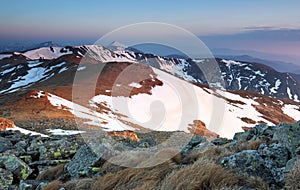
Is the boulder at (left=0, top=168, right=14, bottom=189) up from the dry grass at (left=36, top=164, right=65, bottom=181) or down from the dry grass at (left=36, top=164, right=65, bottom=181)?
down

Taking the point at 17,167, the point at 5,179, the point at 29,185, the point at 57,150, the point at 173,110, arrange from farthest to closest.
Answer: the point at 173,110
the point at 57,150
the point at 17,167
the point at 5,179
the point at 29,185

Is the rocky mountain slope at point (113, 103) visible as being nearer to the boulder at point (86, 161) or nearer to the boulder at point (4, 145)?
the boulder at point (4, 145)

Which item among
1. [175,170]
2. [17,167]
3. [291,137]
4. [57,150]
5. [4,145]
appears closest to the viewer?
[175,170]

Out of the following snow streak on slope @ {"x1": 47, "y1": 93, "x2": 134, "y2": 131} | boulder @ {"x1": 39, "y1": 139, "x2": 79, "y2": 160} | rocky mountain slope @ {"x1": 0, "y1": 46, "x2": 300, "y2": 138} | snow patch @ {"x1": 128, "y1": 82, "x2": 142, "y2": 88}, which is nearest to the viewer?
boulder @ {"x1": 39, "y1": 139, "x2": 79, "y2": 160}

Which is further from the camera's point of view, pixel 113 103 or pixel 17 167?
pixel 113 103

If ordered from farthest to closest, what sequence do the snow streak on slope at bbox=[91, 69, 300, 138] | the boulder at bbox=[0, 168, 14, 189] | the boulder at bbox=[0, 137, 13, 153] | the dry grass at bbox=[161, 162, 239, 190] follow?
the snow streak on slope at bbox=[91, 69, 300, 138] < the boulder at bbox=[0, 137, 13, 153] < the boulder at bbox=[0, 168, 14, 189] < the dry grass at bbox=[161, 162, 239, 190]

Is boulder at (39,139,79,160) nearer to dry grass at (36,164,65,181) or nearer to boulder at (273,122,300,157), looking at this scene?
dry grass at (36,164,65,181)

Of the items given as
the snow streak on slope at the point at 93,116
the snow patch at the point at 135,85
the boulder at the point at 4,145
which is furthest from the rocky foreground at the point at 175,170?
the snow patch at the point at 135,85

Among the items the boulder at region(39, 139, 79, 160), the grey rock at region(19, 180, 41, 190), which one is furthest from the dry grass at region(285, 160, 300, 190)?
the boulder at region(39, 139, 79, 160)

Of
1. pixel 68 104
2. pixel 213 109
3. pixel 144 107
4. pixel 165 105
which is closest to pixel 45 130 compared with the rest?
pixel 68 104

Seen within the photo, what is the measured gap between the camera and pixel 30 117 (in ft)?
131

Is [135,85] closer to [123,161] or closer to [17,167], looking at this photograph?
[17,167]

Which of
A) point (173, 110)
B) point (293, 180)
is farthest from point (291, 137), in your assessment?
point (173, 110)

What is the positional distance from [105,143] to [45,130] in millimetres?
24079
